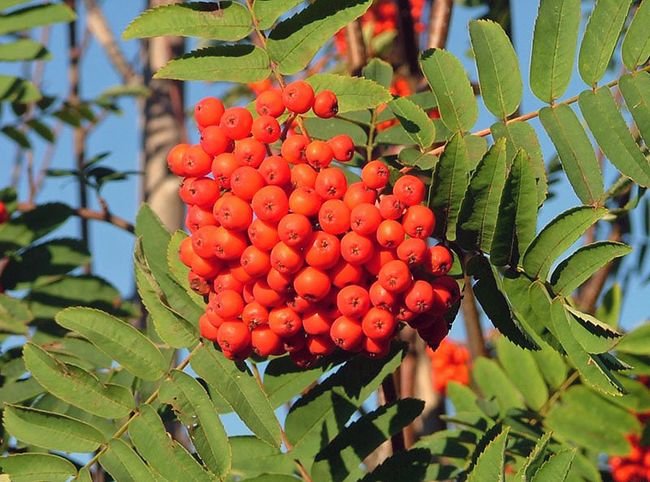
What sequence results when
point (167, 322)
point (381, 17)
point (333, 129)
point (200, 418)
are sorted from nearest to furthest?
point (200, 418) → point (167, 322) → point (333, 129) → point (381, 17)

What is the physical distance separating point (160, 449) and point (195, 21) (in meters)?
0.63

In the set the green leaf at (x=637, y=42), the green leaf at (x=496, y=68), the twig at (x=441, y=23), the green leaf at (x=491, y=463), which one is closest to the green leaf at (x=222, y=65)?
the green leaf at (x=496, y=68)

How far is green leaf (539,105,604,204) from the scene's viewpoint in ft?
4.46

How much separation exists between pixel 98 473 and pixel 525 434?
742 mm

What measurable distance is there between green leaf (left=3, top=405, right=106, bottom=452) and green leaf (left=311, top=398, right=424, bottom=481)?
0.35m

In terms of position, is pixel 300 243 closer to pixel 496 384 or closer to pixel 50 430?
pixel 50 430

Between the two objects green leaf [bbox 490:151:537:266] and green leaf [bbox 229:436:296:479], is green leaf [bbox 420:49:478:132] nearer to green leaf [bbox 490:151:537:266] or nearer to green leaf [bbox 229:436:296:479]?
green leaf [bbox 490:151:537:266]

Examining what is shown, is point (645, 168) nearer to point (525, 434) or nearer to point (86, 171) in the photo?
point (525, 434)

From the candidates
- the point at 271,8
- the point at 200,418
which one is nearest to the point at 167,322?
the point at 200,418

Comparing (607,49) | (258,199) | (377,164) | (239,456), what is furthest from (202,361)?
(607,49)

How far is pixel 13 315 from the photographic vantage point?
1.99 meters

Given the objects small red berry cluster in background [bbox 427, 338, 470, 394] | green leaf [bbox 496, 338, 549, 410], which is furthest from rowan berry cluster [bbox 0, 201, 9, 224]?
small red berry cluster in background [bbox 427, 338, 470, 394]

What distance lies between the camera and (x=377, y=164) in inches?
52.4

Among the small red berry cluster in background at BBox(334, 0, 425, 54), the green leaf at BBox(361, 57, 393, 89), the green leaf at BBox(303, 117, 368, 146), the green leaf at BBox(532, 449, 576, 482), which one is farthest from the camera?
the small red berry cluster in background at BBox(334, 0, 425, 54)
